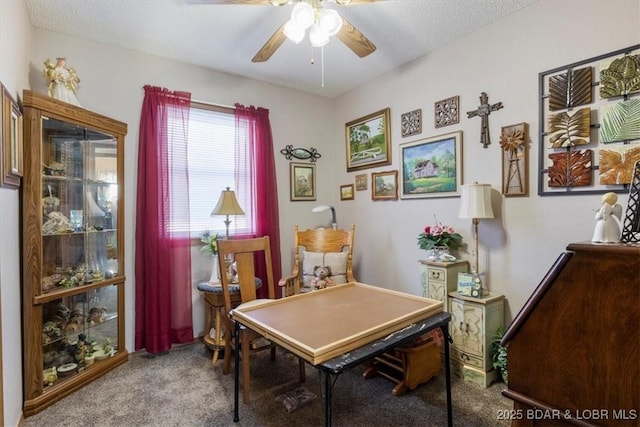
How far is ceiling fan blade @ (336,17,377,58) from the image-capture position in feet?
6.33

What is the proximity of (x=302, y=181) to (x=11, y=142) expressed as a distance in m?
2.61

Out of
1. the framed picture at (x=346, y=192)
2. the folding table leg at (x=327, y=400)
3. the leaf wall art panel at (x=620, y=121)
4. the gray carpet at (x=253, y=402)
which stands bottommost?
the gray carpet at (x=253, y=402)

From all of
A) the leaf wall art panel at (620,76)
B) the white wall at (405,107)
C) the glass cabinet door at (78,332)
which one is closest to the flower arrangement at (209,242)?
the white wall at (405,107)

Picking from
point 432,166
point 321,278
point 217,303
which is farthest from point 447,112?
point 217,303

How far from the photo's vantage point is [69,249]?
2.38 meters

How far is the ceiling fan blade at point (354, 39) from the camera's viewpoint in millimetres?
1929

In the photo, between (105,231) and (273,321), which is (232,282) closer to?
(105,231)

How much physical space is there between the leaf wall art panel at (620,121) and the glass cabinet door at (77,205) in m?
3.61

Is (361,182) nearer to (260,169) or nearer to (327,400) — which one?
(260,169)

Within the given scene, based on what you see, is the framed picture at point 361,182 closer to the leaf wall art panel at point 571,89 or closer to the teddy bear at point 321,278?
the teddy bear at point 321,278

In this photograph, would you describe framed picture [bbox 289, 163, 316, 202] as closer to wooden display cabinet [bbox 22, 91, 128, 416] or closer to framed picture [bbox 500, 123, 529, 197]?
wooden display cabinet [bbox 22, 91, 128, 416]

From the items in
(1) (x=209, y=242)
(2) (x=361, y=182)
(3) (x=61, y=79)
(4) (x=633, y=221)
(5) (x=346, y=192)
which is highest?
(3) (x=61, y=79)

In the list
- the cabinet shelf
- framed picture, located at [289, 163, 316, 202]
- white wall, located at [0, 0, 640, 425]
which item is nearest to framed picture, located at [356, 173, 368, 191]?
white wall, located at [0, 0, 640, 425]

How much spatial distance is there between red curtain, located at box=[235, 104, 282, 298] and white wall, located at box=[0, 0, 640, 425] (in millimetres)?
183
